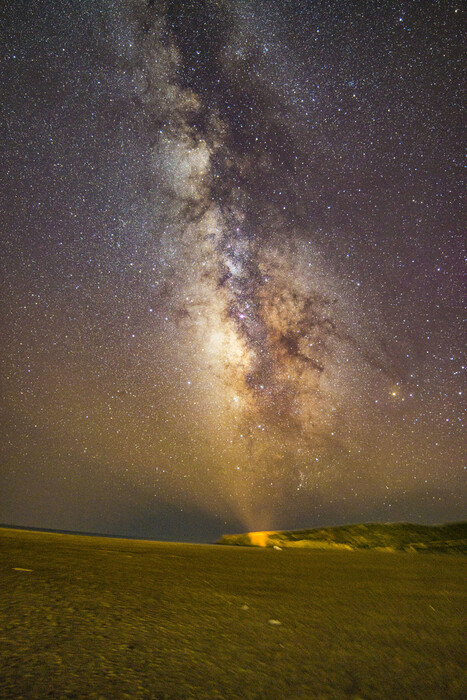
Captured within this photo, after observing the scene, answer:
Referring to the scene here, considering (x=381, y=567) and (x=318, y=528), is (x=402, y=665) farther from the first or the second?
(x=318, y=528)

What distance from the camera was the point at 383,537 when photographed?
928 centimetres

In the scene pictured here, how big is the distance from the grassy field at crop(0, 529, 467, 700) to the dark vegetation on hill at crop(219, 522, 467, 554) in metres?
6.72

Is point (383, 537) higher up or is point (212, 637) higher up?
point (212, 637)

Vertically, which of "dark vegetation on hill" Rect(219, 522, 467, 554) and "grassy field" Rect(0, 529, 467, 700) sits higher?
"grassy field" Rect(0, 529, 467, 700)

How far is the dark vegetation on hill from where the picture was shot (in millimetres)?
8359

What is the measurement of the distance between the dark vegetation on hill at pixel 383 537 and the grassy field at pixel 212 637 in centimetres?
672

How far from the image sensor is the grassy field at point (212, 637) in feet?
3.41

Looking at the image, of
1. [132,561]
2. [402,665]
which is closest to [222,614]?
[402,665]

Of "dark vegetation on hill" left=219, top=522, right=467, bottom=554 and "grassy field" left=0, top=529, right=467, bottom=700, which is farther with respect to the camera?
"dark vegetation on hill" left=219, top=522, right=467, bottom=554

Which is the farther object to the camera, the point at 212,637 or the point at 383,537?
the point at 383,537

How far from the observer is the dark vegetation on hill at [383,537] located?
8.36 m

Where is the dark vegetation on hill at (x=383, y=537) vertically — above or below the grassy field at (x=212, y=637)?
below

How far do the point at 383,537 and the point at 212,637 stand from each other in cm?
916

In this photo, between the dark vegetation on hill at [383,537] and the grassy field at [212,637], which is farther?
the dark vegetation on hill at [383,537]
